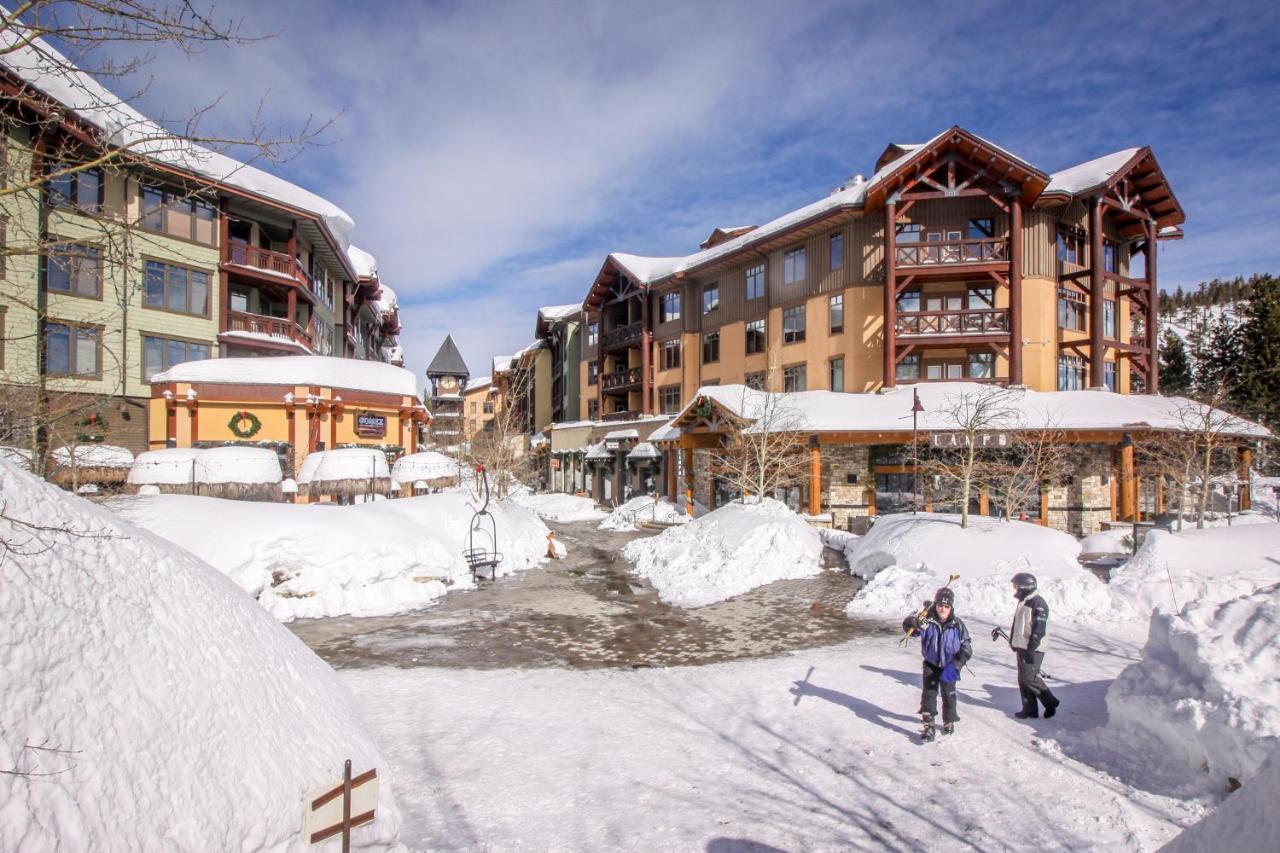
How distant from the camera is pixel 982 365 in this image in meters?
27.9

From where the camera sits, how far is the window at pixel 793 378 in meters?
31.5

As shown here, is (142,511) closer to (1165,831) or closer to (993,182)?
(1165,831)

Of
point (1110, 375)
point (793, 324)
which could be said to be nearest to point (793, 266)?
point (793, 324)

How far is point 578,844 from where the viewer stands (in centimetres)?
527

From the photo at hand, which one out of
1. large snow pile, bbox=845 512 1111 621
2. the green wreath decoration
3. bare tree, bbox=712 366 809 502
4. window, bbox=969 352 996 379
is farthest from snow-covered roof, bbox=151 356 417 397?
window, bbox=969 352 996 379

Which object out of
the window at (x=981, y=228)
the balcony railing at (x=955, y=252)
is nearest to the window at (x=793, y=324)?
the balcony railing at (x=955, y=252)

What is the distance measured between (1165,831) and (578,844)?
4.51 m

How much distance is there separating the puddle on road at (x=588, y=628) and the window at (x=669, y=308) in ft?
78.4

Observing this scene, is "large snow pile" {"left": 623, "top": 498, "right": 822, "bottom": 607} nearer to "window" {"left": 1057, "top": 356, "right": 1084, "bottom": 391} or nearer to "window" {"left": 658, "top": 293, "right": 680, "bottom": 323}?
"window" {"left": 1057, "top": 356, "right": 1084, "bottom": 391}

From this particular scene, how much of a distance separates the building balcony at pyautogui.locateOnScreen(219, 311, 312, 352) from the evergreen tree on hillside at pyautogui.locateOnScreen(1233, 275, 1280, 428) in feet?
147

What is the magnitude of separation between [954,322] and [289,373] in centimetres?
2603

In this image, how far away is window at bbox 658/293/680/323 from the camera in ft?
128

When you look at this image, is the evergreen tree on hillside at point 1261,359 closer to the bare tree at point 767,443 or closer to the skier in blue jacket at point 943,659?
the bare tree at point 767,443

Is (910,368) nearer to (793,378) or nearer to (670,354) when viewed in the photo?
(793,378)
